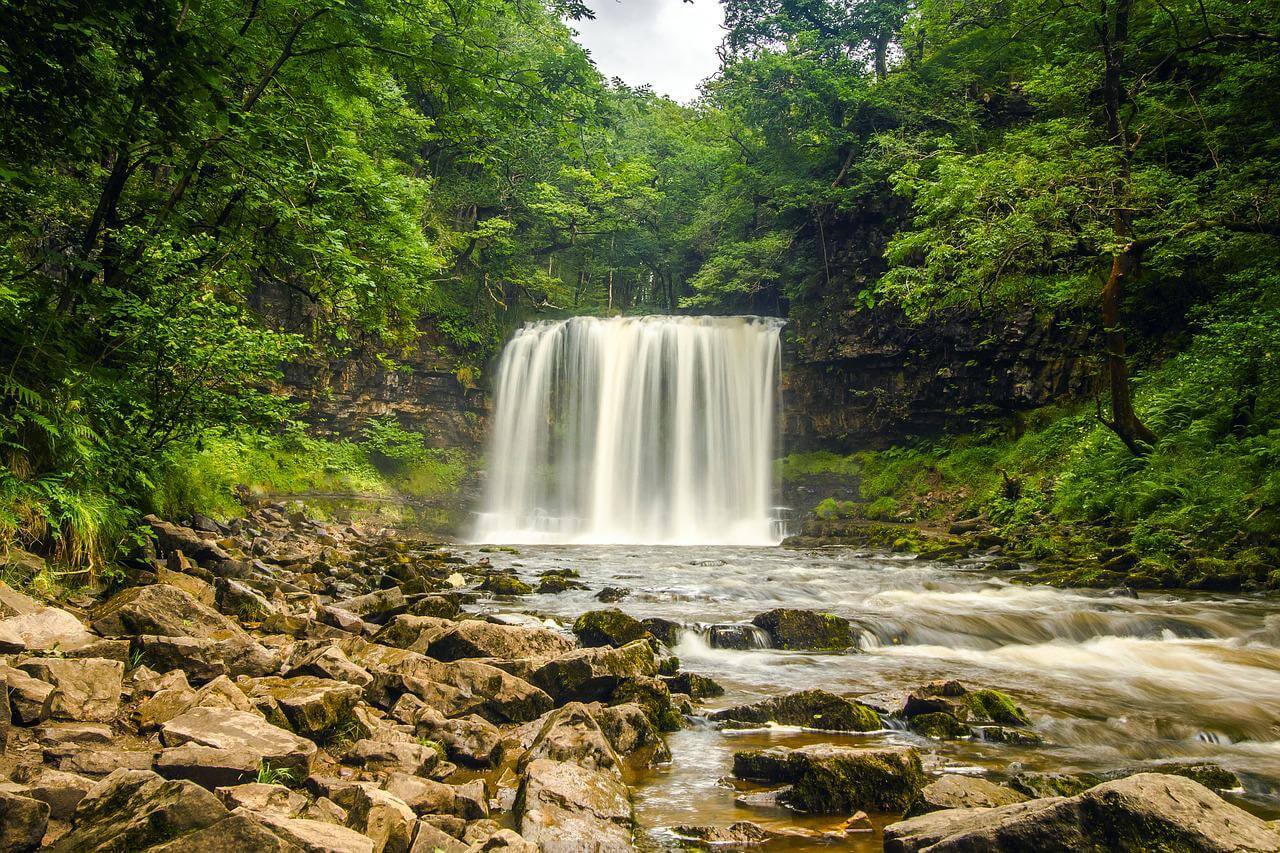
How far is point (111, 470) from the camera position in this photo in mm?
6305

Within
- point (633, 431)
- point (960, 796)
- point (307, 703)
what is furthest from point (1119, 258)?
point (633, 431)

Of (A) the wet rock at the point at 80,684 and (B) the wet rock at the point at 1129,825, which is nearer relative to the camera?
(B) the wet rock at the point at 1129,825

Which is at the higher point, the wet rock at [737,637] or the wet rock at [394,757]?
the wet rock at [394,757]

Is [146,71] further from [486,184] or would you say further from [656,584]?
[486,184]

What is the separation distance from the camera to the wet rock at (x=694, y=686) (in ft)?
20.0

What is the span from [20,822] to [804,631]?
7300 mm

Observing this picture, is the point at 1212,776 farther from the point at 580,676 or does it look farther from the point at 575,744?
the point at 580,676

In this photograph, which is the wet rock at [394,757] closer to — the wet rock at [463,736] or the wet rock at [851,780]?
the wet rock at [463,736]

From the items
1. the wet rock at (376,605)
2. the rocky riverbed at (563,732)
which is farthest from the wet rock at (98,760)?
the wet rock at (376,605)

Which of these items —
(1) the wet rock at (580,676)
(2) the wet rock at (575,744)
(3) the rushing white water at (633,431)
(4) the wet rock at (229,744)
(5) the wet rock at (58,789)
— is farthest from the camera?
(3) the rushing white water at (633,431)

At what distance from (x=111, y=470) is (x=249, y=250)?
2445mm

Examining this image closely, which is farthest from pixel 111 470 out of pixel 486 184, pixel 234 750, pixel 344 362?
pixel 486 184

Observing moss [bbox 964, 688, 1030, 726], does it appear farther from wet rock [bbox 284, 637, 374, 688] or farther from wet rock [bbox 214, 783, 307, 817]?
wet rock [bbox 214, 783, 307, 817]

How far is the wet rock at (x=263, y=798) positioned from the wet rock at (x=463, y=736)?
1.25 meters
